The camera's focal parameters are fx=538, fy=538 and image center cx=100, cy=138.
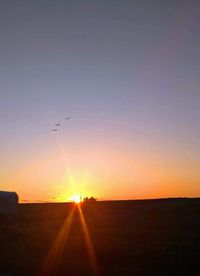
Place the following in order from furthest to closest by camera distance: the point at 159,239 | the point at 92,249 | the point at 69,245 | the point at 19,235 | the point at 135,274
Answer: the point at 19,235, the point at 159,239, the point at 69,245, the point at 92,249, the point at 135,274

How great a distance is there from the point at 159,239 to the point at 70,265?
1418 cm

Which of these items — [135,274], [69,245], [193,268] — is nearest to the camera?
[135,274]

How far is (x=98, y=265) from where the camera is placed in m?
25.2

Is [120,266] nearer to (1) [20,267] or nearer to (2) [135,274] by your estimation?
(2) [135,274]

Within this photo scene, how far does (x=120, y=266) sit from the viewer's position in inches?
985

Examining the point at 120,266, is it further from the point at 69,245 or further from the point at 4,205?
the point at 4,205

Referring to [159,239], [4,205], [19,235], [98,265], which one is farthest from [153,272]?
[4,205]

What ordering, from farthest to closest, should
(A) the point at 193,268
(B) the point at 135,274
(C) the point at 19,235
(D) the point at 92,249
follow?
(C) the point at 19,235, (D) the point at 92,249, (A) the point at 193,268, (B) the point at 135,274

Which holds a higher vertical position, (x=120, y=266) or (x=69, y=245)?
(x=69, y=245)

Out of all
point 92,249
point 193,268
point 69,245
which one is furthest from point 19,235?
point 193,268

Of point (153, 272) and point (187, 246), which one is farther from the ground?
point (187, 246)

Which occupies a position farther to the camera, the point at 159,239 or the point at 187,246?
the point at 159,239

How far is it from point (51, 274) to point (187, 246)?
13.0 metres

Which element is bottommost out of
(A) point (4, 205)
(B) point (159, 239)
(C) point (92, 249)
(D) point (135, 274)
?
(D) point (135, 274)
